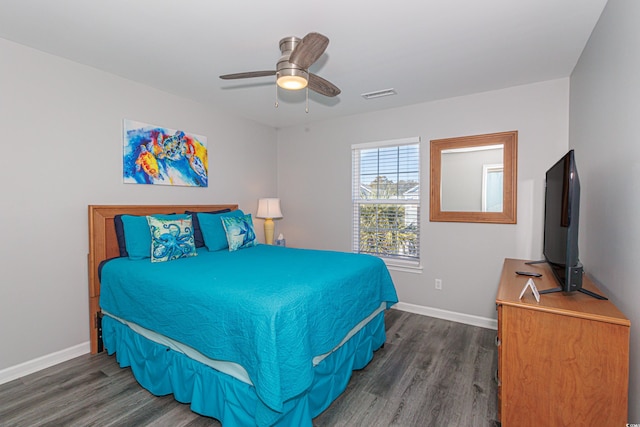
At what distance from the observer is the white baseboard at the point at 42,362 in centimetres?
231

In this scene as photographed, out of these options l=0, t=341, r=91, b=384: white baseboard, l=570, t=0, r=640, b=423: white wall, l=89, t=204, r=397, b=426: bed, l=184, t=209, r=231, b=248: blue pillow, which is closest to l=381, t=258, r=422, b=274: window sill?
l=89, t=204, r=397, b=426: bed

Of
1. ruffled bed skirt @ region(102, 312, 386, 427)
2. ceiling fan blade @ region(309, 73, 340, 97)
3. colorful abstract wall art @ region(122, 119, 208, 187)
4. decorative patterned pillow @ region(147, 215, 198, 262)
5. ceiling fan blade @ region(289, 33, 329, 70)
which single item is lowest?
ruffled bed skirt @ region(102, 312, 386, 427)

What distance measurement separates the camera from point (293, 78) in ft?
6.61

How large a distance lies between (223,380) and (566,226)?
2.10m

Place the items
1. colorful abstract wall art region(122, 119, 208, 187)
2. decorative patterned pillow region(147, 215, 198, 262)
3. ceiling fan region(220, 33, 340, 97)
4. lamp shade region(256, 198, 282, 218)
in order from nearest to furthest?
ceiling fan region(220, 33, 340, 97) → decorative patterned pillow region(147, 215, 198, 262) → colorful abstract wall art region(122, 119, 208, 187) → lamp shade region(256, 198, 282, 218)

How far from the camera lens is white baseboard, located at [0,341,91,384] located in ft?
7.58

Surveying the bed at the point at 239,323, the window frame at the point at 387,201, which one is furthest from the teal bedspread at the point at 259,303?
the window frame at the point at 387,201

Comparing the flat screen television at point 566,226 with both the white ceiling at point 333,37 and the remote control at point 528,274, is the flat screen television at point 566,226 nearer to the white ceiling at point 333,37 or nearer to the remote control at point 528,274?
the remote control at point 528,274

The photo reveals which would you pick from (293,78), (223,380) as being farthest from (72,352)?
(293,78)

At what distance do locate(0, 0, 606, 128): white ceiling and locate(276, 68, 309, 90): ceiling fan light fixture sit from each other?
34 centimetres

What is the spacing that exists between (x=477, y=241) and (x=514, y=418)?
2054 millimetres

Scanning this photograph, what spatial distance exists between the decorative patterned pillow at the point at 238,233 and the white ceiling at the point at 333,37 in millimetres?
1391

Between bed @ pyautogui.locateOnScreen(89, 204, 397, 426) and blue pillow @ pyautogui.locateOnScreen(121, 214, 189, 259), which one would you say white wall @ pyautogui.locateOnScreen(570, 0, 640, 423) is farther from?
blue pillow @ pyautogui.locateOnScreen(121, 214, 189, 259)

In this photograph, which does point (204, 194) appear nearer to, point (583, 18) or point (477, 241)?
point (477, 241)
